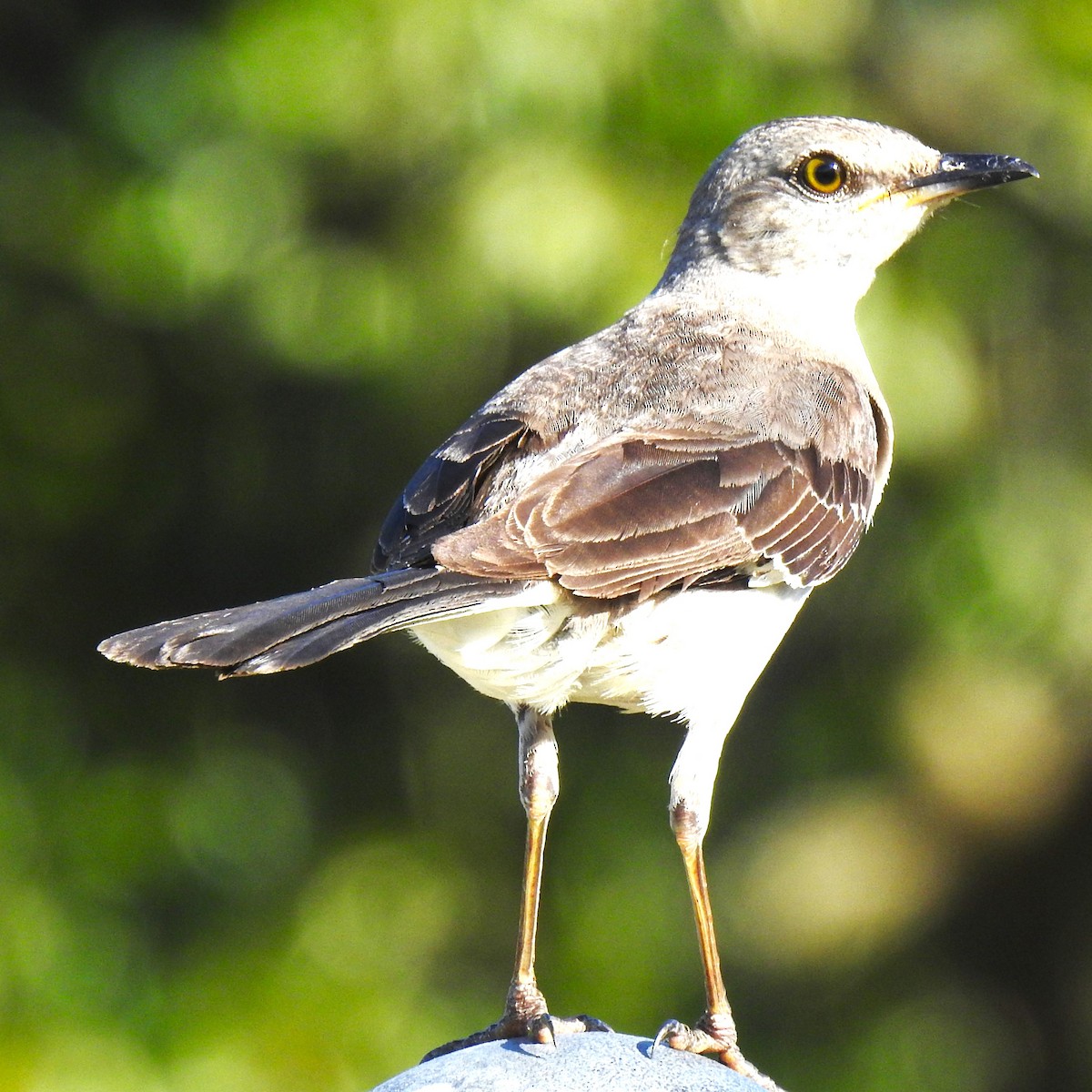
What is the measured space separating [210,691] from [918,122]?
4.01 metres

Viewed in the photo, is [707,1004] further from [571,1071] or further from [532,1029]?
[571,1071]

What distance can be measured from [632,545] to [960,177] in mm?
1889

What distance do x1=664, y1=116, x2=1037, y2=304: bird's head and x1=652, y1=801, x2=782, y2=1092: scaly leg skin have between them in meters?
1.75

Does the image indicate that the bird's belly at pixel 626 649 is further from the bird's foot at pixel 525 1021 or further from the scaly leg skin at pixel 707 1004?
the bird's foot at pixel 525 1021

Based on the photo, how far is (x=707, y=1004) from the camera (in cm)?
376

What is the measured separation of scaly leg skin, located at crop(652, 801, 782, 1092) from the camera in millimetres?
3529

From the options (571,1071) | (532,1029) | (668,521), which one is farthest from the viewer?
(668,521)

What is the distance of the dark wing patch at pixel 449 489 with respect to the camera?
12.4ft

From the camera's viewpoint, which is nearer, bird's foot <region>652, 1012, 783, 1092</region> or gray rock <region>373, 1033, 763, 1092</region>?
gray rock <region>373, 1033, 763, 1092</region>

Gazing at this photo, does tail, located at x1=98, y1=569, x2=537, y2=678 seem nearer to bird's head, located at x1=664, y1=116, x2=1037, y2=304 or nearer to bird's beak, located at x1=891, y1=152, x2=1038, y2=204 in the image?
bird's head, located at x1=664, y1=116, x2=1037, y2=304

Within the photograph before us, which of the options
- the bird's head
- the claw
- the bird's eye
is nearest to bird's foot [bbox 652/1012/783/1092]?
the claw

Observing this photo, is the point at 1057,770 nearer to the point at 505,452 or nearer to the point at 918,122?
the point at 918,122

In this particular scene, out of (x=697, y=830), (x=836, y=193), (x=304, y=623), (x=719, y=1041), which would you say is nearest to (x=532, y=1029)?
(x=719, y=1041)

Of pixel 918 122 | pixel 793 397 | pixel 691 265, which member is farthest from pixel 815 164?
pixel 918 122
